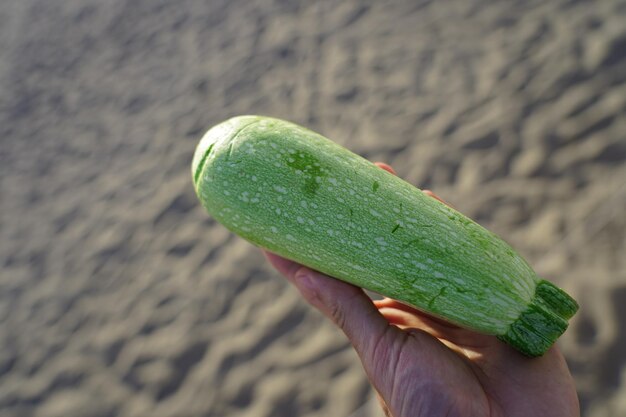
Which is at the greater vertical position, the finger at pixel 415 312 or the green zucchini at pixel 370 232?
the green zucchini at pixel 370 232

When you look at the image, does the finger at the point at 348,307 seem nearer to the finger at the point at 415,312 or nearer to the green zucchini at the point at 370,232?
the green zucchini at the point at 370,232

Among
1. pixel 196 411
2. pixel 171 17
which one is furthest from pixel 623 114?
pixel 171 17

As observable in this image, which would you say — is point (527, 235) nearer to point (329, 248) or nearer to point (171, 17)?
point (329, 248)

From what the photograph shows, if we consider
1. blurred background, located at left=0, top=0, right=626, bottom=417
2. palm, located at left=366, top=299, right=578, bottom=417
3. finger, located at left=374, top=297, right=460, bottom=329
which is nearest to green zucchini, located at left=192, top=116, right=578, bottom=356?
palm, located at left=366, top=299, right=578, bottom=417

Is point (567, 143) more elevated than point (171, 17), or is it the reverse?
point (171, 17)

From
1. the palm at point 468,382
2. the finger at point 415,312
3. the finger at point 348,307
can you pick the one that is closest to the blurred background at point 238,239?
the finger at point 415,312

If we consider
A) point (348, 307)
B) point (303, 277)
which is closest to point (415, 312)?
point (348, 307)
